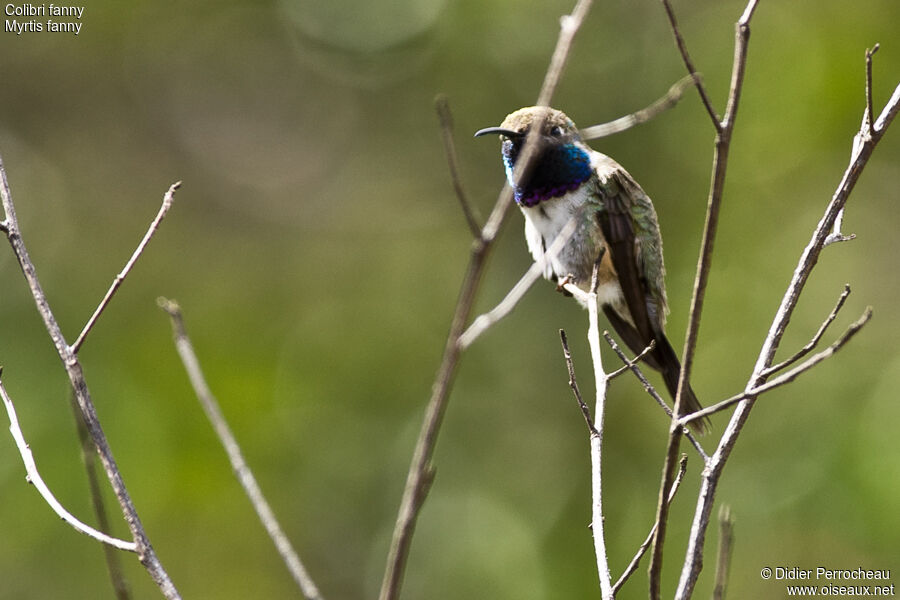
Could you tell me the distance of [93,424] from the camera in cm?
195

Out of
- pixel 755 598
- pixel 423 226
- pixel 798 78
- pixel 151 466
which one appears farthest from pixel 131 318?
pixel 798 78

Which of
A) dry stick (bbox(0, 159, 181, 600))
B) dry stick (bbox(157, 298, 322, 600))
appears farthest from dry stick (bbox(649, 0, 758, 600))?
dry stick (bbox(0, 159, 181, 600))

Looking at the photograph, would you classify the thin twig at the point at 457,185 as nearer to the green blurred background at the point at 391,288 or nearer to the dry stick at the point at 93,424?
the dry stick at the point at 93,424

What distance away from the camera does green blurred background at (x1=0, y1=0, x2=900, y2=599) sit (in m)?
9.68

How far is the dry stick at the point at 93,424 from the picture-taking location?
1.89m

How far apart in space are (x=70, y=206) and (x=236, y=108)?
286 centimetres

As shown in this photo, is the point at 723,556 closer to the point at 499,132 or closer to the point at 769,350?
the point at 769,350

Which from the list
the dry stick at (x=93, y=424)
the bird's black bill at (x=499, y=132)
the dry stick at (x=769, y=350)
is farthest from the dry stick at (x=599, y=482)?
the bird's black bill at (x=499, y=132)

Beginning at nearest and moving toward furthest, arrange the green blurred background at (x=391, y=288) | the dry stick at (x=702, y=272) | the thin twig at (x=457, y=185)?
the thin twig at (x=457, y=185)
the dry stick at (x=702, y=272)
the green blurred background at (x=391, y=288)

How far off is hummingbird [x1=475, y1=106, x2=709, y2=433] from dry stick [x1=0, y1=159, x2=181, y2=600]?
257 cm

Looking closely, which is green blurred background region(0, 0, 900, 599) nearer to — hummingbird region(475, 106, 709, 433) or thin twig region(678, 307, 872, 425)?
hummingbird region(475, 106, 709, 433)

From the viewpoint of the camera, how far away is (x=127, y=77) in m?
13.4

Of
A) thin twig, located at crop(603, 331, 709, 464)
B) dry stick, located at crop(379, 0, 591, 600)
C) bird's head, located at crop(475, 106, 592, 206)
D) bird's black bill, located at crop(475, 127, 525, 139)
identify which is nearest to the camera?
dry stick, located at crop(379, 0, 591, 600)

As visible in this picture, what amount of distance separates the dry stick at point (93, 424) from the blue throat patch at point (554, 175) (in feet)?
8.66
